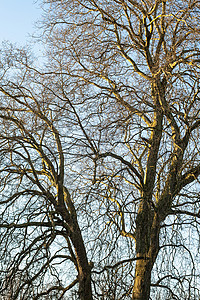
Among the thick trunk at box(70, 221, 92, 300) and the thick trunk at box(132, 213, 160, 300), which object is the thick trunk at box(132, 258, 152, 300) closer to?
the thick trunk at box(132, 213, 160, 300)

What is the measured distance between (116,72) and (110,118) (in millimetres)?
1484

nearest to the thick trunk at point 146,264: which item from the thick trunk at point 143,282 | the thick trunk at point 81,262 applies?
the thick trunk at point 143,282

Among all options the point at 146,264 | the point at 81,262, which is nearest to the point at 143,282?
the point at 146,264

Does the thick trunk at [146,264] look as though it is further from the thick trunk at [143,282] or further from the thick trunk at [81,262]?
the thick trunk at [81,262]

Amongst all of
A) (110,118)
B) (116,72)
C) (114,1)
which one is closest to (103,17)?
(114,1)

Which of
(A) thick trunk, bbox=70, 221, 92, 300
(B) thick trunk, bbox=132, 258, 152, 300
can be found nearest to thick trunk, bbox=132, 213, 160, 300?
(B) thick trunk, bbox=132, 258, 152, 300

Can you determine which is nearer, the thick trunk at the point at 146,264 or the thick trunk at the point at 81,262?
the thick trunk at the point at 146,264

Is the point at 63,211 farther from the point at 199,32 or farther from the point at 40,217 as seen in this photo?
the point at 199,32

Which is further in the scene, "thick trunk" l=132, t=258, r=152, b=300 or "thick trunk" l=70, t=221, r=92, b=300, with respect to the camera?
"thick trunk" l=70, t=221, r=92, b=300

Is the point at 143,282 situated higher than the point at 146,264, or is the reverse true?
the point at 146,264

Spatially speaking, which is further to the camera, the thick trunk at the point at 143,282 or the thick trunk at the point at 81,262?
the thick trunk at the point at 81,262

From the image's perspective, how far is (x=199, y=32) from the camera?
5.26m

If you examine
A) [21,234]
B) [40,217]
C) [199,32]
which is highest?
[199,32]

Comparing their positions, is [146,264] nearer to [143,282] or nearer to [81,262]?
[143,282]
